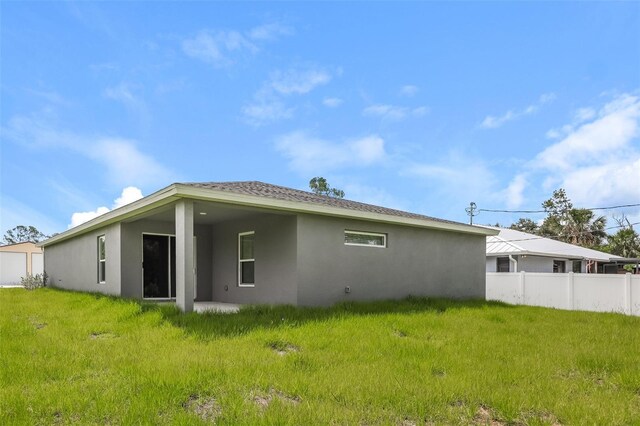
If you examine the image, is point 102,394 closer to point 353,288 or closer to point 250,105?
point 353,288

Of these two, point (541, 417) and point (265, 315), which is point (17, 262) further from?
point (541, 417)

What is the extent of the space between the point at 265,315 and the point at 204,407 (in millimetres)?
4382

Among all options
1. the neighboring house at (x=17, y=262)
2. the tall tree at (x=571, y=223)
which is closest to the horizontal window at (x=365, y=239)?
the neighboring house at (x=17, y=262)

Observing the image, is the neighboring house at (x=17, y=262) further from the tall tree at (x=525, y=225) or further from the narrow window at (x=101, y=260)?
the tall tree at (x=525, y=225)

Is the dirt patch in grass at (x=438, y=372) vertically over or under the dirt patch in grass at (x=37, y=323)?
over

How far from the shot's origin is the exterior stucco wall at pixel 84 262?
39.2 ft

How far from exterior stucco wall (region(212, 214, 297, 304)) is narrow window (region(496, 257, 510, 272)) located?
14.2m

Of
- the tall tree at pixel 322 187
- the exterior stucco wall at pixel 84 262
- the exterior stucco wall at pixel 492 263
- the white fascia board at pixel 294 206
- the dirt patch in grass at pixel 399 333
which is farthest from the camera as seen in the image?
the tall tree at pixel 322 187

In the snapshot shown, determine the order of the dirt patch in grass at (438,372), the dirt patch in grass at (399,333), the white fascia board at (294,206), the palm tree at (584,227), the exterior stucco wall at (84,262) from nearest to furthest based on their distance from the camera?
the dirt patch in grass at (438,372) < the dirt patch in grass at (399,333) < the white fascia board at (294,206) < the exterior stucco wall at (84,262) < the palm tree at (584,227)

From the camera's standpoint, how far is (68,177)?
15945 millimetres

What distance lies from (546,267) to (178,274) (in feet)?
62.9

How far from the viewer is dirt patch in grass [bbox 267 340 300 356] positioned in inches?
246

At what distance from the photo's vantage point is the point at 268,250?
10562mm

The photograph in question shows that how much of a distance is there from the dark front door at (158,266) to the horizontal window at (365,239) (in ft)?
18.5
